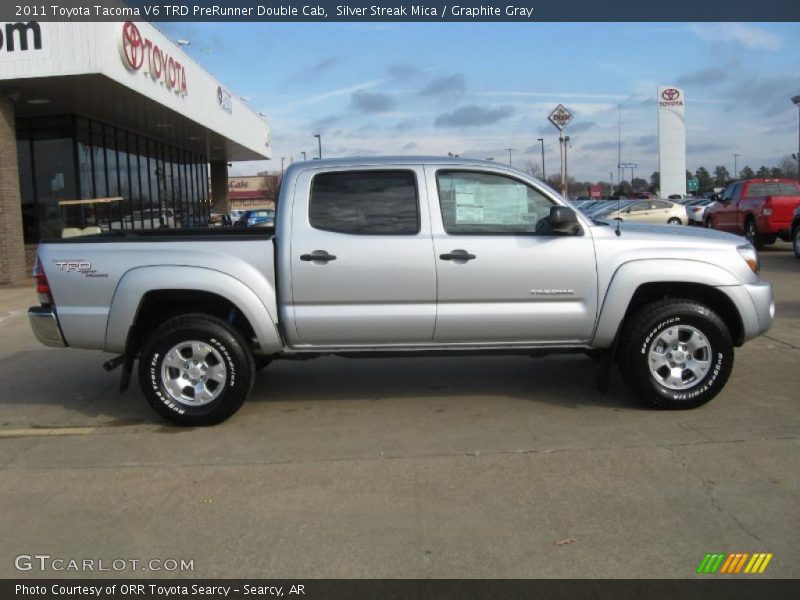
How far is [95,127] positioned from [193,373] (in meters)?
17.3

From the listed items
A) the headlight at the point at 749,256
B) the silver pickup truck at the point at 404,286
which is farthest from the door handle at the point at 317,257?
the headlight at the point at 749,256

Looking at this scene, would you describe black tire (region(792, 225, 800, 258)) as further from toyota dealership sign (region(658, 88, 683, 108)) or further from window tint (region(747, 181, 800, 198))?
toyota dealership sign (region(658, 88, 683, 108))

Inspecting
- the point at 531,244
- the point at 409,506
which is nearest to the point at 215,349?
the point at 409,506

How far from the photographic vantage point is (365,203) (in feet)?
17.9

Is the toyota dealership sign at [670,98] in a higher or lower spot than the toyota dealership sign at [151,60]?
higher

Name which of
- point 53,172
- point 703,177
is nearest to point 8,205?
point 53,172

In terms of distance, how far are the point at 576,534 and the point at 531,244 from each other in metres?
2.37

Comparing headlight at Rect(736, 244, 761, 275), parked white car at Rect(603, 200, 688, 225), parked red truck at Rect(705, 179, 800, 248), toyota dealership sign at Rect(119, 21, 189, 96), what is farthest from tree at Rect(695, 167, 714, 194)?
headlight at Rect(736, 244, 761, 275)

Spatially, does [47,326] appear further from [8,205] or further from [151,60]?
[151,60]

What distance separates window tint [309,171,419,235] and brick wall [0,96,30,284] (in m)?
12.2

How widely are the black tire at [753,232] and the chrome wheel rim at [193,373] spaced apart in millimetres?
16131

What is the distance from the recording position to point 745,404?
220 inches

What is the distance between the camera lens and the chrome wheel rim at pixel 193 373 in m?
5.32

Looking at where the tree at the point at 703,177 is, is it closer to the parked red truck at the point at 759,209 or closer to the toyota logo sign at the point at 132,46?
the parked red truck at the point at 759,209
